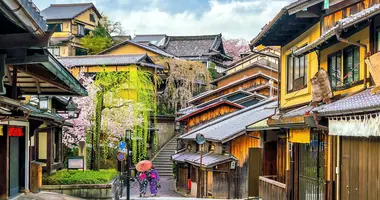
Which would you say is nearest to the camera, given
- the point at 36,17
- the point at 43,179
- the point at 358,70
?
the point at 36,17

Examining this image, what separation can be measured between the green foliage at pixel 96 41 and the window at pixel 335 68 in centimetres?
4768

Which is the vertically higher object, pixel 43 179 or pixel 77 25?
pixel 77 25

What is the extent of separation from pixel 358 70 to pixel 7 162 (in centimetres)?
1108

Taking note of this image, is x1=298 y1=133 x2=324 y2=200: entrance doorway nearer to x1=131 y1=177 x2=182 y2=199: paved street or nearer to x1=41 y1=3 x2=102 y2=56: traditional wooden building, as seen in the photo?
x1=131 y1=177 x2=182 y2=199: paved street

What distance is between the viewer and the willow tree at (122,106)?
26.4 metres

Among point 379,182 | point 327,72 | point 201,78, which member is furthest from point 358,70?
point 201,78

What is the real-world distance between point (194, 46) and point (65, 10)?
1710cm

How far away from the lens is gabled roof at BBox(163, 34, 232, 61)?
59.4 meters

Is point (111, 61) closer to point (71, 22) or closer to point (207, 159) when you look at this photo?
point (71, 22)

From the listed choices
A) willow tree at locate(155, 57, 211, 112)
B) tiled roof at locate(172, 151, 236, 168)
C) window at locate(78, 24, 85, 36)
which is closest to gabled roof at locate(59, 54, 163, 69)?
willow tree at locate(155, 57, 211, 112)

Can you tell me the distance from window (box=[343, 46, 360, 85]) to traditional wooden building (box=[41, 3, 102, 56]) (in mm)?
46910

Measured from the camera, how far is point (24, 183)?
18.6 meters

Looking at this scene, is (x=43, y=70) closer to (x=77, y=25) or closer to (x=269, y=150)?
(x=269, y=150)

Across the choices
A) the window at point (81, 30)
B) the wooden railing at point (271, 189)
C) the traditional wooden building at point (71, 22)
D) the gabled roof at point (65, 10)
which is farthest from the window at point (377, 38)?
the window at point (81, 30)
